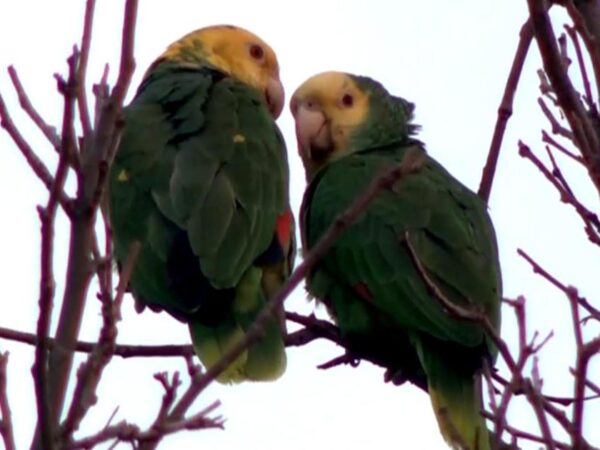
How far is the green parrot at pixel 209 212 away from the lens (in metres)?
3.84

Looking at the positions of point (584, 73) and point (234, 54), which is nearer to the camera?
point (584, 73)

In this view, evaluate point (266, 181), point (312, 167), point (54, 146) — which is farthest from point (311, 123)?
point (54, 146)

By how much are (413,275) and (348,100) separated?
140cm

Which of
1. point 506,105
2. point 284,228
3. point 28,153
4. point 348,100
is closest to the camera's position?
point 28,153

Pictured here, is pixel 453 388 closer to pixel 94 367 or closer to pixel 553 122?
pixel 553 122

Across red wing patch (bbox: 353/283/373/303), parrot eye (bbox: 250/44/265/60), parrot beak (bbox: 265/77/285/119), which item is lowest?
red wing patch (bbox: 353/283/373/303)

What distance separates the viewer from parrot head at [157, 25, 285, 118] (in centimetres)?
554

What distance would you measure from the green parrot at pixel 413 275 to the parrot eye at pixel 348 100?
480 millimetres

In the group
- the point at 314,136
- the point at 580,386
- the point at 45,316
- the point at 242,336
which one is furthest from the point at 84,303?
the point at 314,136

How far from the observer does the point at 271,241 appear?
4066mm

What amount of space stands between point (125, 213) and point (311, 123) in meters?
1.37

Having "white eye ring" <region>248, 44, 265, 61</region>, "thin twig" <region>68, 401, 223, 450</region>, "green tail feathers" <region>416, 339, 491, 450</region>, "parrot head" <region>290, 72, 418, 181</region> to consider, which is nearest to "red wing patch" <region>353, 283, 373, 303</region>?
"green tail feathers" <region>416, 339, 491, 450</region>

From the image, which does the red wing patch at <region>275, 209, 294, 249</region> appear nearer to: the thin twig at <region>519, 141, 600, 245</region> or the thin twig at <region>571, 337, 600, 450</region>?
the thin twig at <region>519, 141, 600, 245</region>

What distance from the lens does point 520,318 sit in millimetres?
2057
